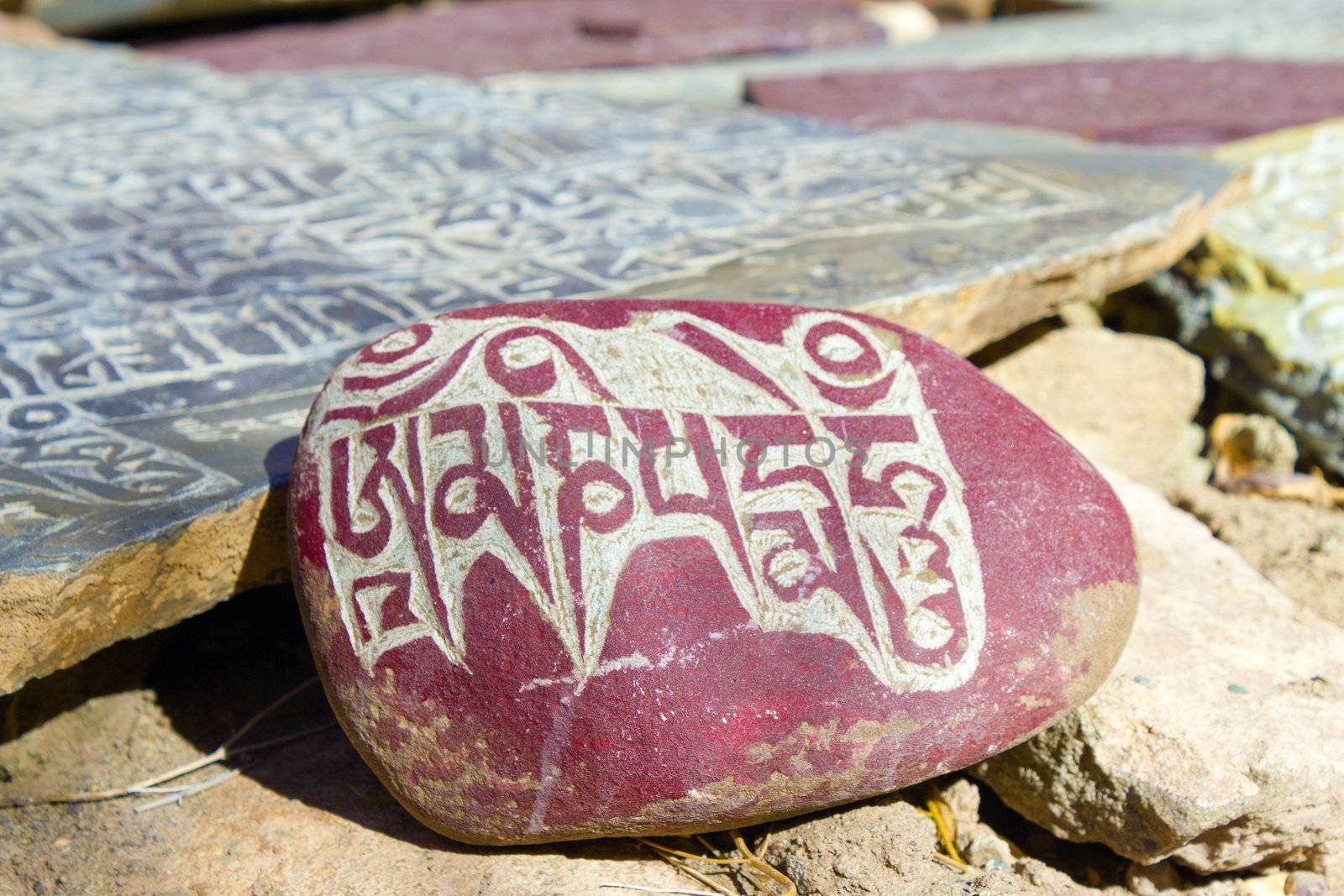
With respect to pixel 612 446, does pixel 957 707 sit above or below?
below

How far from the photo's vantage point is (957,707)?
143cm

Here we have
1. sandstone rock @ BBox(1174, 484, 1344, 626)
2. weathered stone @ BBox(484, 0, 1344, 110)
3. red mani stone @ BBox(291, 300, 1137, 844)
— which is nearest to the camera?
red mani stone @ BBox(291, 300, 1137, 844)

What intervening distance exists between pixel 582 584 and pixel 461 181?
6.37 feet

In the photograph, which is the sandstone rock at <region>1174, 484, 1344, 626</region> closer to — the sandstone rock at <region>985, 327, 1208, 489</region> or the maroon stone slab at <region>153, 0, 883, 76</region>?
the sandstone rock at <region>985, 327, 1208, 489</region>

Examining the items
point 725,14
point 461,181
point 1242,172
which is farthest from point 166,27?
point 1242,172

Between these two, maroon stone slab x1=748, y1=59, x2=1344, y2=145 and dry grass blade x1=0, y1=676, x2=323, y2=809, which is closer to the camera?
dry grass blade x1=0, y1=676, x2=323, y2=809

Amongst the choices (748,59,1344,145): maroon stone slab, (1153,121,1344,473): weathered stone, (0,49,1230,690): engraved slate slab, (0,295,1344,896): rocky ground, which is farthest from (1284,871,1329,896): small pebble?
(748,59,1344,145): maroon stone slab

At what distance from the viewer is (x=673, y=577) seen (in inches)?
57.0

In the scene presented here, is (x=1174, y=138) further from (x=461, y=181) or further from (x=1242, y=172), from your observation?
(x=461, y=181)

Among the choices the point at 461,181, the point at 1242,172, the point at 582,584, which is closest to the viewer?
the point at 582,584

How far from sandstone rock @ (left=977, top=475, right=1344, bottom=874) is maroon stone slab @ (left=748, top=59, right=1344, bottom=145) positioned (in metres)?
2.28

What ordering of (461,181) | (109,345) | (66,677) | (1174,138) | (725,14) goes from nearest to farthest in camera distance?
(66,677) → (109,345) → (461,181) → (1174,138) → (725,14)

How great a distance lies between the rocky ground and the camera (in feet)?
5.02

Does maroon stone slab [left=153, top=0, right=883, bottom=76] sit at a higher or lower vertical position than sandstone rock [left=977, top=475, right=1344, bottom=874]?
higher
